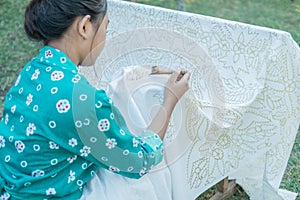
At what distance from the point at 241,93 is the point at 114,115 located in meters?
0.60

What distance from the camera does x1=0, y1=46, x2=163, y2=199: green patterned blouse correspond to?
1.16 metres

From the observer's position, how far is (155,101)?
1479 mm

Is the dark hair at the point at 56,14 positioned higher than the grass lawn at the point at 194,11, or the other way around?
the dark hair at the point at 56,14

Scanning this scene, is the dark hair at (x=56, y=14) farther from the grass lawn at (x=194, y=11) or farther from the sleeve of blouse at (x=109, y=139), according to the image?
the grass lawn at (x=194, y=11)

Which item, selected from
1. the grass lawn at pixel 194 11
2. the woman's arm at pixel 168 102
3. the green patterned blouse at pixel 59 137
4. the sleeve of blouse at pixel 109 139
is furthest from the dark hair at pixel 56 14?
the grass lawn at pixel 194 11

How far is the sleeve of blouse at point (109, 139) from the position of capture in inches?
45.4

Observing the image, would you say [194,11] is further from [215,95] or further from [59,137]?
[59,137]

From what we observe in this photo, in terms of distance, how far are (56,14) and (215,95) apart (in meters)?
0.67

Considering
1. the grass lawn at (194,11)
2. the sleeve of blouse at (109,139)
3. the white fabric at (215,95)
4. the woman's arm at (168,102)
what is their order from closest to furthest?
the sleeve of blouse at (109,139) → the woman's arm at (168,102) → the white fabric at (215,95) → the grass lawn at (194,11)

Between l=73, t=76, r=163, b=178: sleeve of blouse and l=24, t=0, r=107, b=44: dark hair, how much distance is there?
0.18 m

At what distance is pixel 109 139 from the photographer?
1.19 metres

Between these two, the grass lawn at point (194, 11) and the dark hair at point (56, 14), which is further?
the grass lawn at point (194, 11)

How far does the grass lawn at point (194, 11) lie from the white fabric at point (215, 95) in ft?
5.28

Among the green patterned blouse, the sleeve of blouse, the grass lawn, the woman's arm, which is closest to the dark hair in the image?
the green patterned blouse
